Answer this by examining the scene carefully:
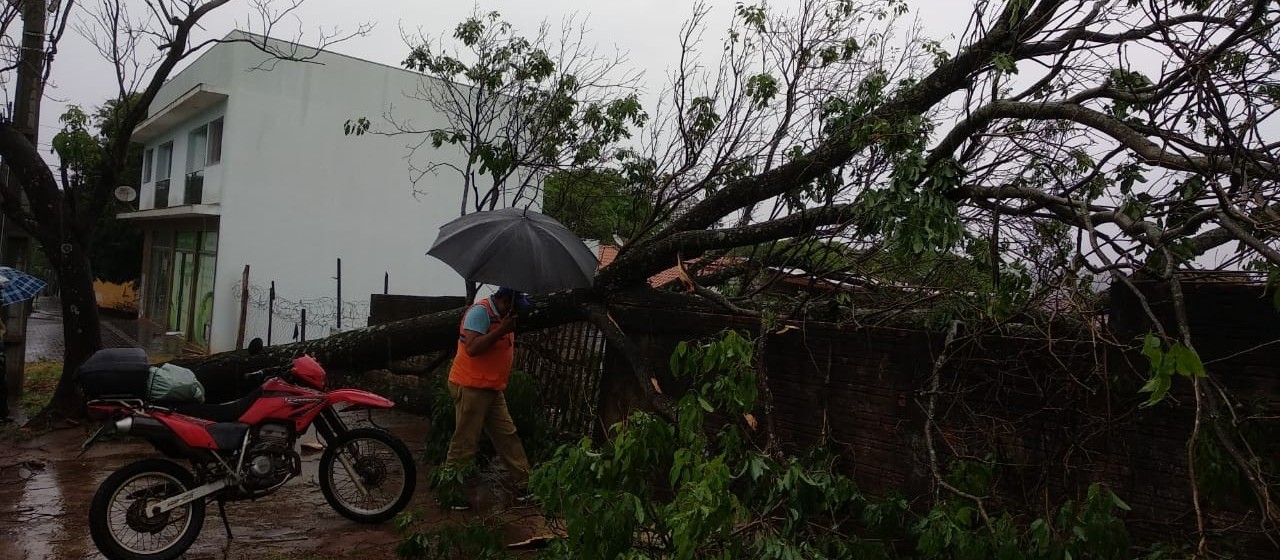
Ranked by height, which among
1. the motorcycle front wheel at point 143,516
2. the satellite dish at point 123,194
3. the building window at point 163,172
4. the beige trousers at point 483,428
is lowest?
the motorcycle front wheel at point 143,516

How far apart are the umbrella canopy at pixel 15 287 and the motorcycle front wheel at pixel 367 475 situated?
5183mm

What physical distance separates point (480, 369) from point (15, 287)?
5923 mm

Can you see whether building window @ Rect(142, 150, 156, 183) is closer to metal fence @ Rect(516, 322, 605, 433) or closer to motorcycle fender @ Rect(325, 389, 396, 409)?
metal fence @ Rect(516, 322, 605, 433)

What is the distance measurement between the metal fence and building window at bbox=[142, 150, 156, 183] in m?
19.4

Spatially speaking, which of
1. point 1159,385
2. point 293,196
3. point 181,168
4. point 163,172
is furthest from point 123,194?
point 1159,385

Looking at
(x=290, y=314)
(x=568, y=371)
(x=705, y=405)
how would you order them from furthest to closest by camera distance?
(x=290, y=314), (x=568, y=371), (x=705, y=405)

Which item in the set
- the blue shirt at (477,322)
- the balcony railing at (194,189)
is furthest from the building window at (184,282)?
the blue shirt at (477,322)

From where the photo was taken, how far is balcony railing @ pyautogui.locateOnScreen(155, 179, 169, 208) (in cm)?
2061

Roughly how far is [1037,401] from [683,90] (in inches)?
192

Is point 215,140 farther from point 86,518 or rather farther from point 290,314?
point 86,518

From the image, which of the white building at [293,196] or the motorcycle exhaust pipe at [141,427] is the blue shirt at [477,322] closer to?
the motorcycle exhaust pipe at [141,427]

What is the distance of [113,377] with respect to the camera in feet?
15.0

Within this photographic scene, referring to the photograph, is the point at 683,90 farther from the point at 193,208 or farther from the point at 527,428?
the point at 193,208

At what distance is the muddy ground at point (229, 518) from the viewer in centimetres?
468
